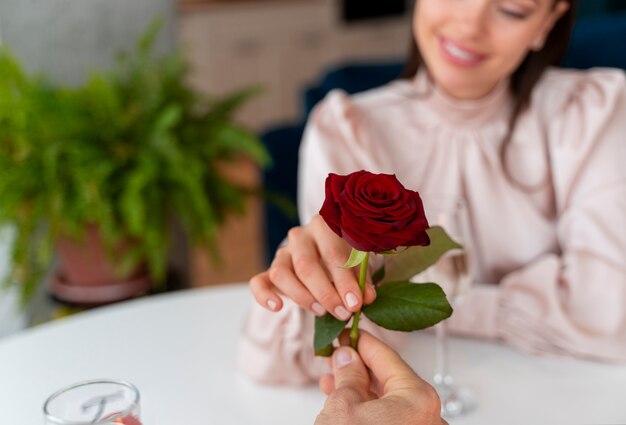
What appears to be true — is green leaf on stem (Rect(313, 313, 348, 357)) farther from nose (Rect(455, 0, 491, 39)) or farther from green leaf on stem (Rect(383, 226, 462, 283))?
nose (Rect(455, 0, 491, 39))

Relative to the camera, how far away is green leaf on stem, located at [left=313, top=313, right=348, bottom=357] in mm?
801

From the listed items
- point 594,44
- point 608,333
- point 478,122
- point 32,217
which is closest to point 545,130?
point 478,122

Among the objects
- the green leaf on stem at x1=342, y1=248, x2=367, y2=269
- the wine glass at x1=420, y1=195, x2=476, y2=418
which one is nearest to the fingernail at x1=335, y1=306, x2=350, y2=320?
the green leaf on stem at x1=342, y1=248, x2=367, y2=269

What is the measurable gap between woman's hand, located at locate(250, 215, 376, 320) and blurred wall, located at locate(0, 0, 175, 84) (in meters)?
1.64

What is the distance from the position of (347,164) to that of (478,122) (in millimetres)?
262

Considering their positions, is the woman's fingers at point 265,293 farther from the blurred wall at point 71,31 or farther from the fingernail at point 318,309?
the blurred wall at point 71,31

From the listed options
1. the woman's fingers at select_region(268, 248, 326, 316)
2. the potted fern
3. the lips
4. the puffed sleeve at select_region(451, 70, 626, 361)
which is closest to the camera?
the woman's fingers at select_region(268, 248, 326, 316)

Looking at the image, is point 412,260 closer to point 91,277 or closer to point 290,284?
point 290,284

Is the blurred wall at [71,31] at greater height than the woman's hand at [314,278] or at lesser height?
lesser

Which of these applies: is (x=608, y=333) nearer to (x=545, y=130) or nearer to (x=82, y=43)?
(x=545, y=130)

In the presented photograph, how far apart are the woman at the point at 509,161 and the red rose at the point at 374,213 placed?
0.54m

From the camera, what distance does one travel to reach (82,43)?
2.44 metres

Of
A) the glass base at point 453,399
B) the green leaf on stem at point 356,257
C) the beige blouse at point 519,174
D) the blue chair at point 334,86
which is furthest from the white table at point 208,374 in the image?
the blue chair at point 334,86

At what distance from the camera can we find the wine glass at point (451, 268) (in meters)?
1.04
